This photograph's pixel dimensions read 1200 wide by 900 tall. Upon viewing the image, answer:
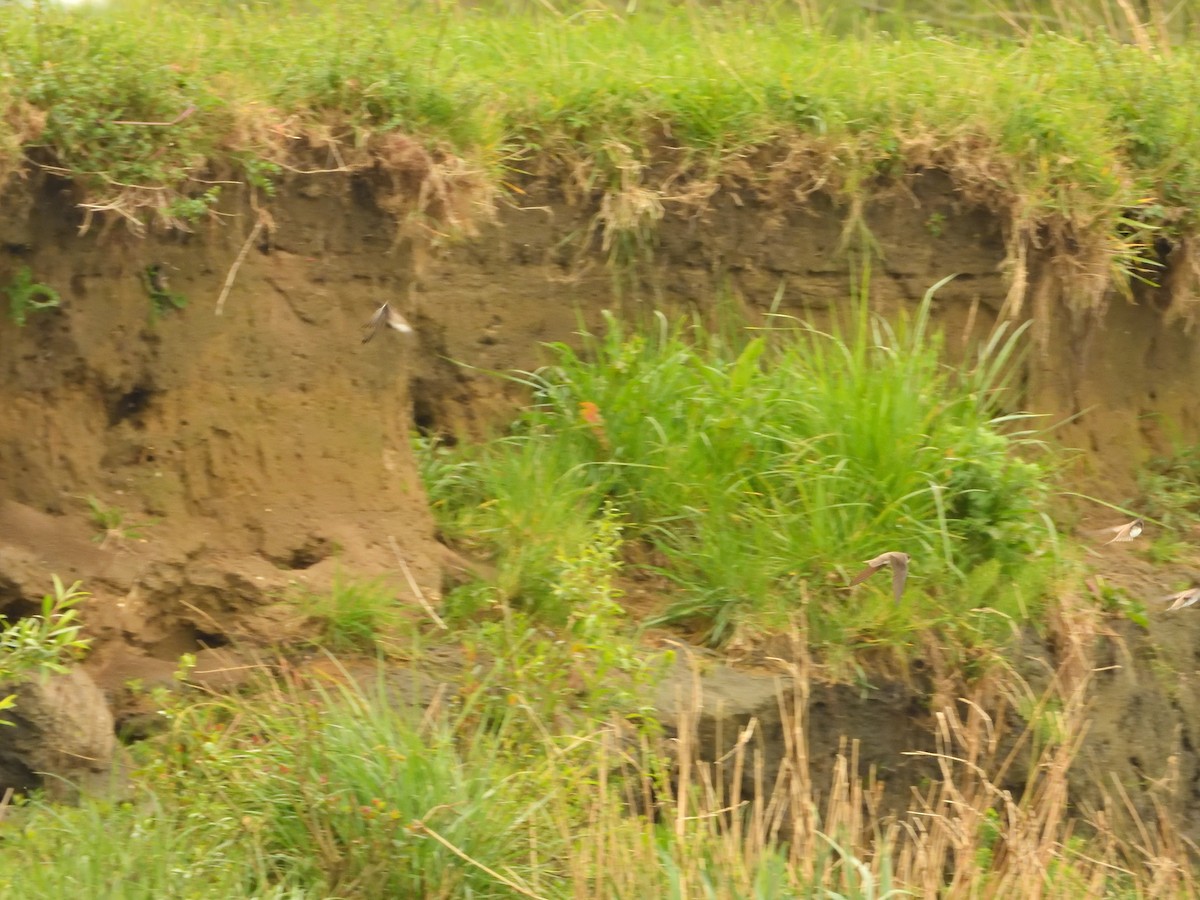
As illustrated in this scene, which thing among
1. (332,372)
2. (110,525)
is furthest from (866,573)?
(110,525)

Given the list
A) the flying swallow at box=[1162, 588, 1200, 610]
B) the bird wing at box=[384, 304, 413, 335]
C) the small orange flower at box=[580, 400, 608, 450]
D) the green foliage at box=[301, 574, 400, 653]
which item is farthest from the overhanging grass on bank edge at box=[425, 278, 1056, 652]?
the flying swallow at box=[1162, 588, 1200, 610]

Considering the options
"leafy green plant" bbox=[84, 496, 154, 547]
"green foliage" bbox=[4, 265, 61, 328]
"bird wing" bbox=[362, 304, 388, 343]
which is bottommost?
"leafy green plant" bbox=[84, 496, 154, 547]

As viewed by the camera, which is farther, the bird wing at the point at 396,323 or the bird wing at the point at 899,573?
the bird wing at the point at 396,323

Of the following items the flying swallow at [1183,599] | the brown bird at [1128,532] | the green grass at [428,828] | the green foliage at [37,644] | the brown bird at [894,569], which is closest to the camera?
the green grass at [428,828]

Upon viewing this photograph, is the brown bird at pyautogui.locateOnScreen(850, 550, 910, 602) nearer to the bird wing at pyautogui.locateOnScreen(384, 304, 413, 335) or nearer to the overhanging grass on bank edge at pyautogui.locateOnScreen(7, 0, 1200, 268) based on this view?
the overhanging grass on bank edge at pyautogui.locateOnScreen(7, 0, 1200, 268)

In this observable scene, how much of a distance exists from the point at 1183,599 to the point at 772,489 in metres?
1.60

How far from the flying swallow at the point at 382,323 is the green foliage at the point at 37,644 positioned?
4.22 feet

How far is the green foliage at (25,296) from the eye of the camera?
4.19 metres

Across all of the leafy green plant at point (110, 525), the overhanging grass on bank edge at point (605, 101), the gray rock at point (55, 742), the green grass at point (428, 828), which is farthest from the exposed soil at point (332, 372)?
the green grass at point (428, 828)

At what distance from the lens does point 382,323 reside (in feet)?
15.5

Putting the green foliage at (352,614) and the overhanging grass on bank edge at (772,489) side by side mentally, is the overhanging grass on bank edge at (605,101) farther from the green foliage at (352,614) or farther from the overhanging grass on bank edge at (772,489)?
the green foliage at (352,614)

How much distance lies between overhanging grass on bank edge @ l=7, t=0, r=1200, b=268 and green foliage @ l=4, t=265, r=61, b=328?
1.06 feet

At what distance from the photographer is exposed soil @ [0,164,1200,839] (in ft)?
13.9

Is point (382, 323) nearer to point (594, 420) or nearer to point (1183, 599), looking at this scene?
point (594, 420)
